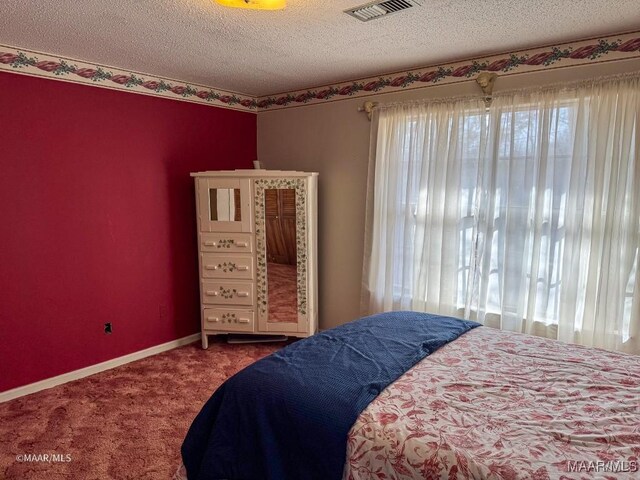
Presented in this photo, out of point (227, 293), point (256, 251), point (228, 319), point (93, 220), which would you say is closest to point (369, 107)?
point (256, 251)

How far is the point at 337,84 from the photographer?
3799mm

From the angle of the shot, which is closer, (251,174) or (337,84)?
(251,174)

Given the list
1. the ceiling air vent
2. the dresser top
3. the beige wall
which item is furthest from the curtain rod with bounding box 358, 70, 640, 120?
the ceiling air vent

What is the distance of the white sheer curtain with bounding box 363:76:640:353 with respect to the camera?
2.62 metres

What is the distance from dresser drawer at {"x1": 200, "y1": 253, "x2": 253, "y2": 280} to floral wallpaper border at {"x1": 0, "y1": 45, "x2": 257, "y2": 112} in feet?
4.54

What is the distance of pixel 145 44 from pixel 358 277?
2392 mm

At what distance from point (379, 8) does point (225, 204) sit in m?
1.98

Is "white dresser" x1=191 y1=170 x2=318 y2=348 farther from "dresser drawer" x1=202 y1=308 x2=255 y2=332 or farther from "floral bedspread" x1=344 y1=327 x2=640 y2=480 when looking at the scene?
"floral bedspread" x1=344 y1=327 x2=640 y2=480

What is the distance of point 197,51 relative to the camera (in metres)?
2.87

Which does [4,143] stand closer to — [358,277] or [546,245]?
[358,277]

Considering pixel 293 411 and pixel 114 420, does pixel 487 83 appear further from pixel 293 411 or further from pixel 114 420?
pixel 114 420

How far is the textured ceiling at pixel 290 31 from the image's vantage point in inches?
86.0

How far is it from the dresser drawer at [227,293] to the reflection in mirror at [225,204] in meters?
0.54

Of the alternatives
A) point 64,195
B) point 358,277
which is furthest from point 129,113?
point 358,277
